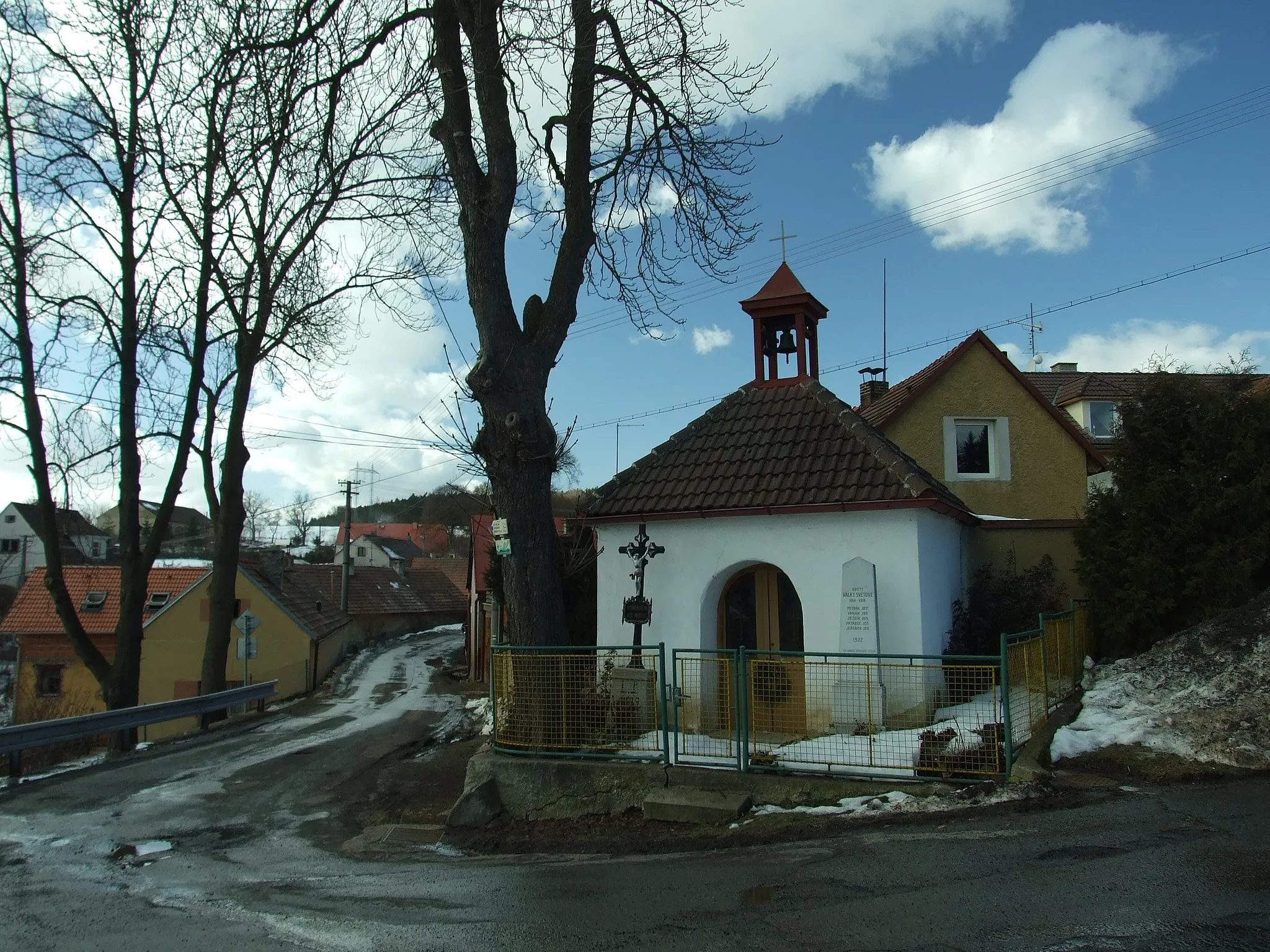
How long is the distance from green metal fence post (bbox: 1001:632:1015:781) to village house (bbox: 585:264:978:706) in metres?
1.94

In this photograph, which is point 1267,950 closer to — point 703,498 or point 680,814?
point 680,814

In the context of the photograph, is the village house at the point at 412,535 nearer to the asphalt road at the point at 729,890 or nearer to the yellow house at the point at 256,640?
the yellow house at the point at 256,640

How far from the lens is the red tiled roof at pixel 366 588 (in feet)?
162

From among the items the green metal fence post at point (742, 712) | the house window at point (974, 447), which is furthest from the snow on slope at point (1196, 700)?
the house window at point (974, 447)

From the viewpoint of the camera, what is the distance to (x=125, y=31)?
1437cm

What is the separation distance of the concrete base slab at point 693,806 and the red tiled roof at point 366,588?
130 ft

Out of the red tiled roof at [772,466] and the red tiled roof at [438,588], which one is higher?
the red tiled roof at [772,466]

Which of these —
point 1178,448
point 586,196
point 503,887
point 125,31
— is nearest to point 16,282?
point 125,31

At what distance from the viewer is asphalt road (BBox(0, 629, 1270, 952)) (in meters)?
4.95

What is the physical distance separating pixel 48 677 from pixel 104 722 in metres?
29.6

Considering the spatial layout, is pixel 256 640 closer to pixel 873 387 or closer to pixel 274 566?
pixel 274 566

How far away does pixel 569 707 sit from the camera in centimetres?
905

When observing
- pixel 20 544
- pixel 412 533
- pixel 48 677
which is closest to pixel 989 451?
pixel 48 677

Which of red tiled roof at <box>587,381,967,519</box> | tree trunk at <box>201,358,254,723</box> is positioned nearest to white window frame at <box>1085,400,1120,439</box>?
red tiled roof at <box>587,381,967,519</box>
